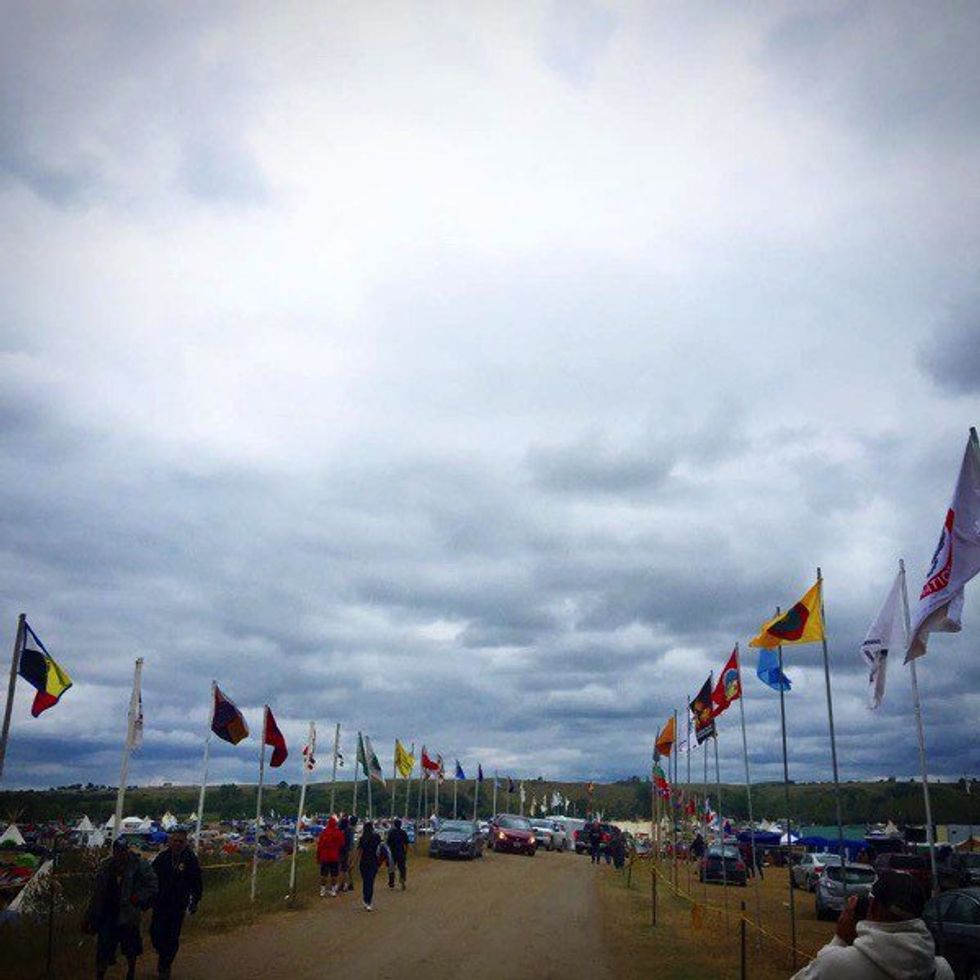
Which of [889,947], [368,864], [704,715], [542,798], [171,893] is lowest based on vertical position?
[542,798]

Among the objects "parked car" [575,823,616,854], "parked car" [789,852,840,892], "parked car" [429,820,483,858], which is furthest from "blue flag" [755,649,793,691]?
"parked car" [575,823,616,854]

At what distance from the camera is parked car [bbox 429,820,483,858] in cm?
3944

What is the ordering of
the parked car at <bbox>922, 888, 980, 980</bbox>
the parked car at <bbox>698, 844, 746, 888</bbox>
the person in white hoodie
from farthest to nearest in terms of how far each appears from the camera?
1. the parked car at <bbox>698, 844, 746, 888</bbox>
2. the parked car at <bbox>922, 888, 980, 980</bbox>
3. the person in white hoodie

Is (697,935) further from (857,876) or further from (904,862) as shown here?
(857,876)

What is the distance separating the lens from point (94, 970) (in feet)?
46.3

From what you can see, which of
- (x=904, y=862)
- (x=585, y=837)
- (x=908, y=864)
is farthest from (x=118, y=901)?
(x=585, y=837)

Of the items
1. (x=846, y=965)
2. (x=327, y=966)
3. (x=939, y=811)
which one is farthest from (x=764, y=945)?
(x=939, y=811)

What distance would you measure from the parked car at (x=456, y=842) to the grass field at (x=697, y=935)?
309 inches

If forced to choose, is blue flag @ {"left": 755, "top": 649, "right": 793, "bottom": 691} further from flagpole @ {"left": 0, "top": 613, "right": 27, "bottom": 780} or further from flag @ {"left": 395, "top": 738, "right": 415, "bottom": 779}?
flag @ {"left": 395, "top": 738, "right": 415, "bottom": 779}

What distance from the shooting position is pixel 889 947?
182 inches

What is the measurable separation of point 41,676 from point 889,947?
47.9 feet

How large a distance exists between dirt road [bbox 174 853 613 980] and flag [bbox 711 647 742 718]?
6246 millimetres

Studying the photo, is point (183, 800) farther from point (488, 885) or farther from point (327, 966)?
point (327, 966)

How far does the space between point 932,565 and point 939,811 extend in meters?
128
